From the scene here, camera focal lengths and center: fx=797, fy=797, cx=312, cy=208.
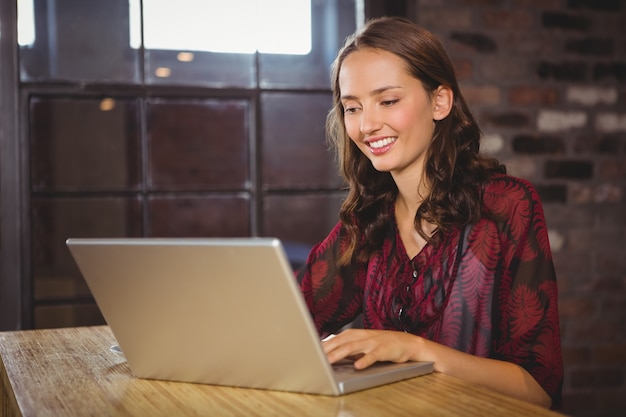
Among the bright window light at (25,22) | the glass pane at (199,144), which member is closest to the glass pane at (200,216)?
the glass pane at (199,144)

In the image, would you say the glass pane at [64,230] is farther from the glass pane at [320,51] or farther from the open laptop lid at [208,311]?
the open laptop lid at [208,311]

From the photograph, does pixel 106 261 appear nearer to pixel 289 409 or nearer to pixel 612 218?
pixel 289 409

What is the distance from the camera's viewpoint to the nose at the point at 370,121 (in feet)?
5.56

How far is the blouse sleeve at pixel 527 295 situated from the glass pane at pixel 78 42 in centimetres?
150

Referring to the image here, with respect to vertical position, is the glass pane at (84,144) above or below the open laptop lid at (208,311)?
above

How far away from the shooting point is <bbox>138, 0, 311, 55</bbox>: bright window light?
8.72ft

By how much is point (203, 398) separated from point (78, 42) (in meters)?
1.82

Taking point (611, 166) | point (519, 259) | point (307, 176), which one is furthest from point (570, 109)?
point (519, 259)

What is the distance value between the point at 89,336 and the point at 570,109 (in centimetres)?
209

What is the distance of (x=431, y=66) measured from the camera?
175 centimetres

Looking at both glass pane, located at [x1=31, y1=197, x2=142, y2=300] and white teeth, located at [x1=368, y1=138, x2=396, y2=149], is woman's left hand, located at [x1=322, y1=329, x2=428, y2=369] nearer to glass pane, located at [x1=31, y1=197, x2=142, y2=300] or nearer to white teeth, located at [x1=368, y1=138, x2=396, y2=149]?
white teeth, located at [x1=368, y1=138, x2=396, y2=149]

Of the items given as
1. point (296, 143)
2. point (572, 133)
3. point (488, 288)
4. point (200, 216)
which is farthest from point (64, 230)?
point (572, 133)

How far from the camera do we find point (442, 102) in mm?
1809

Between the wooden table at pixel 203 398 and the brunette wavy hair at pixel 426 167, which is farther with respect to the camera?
the brunette wavy hair at pixel 426 167
